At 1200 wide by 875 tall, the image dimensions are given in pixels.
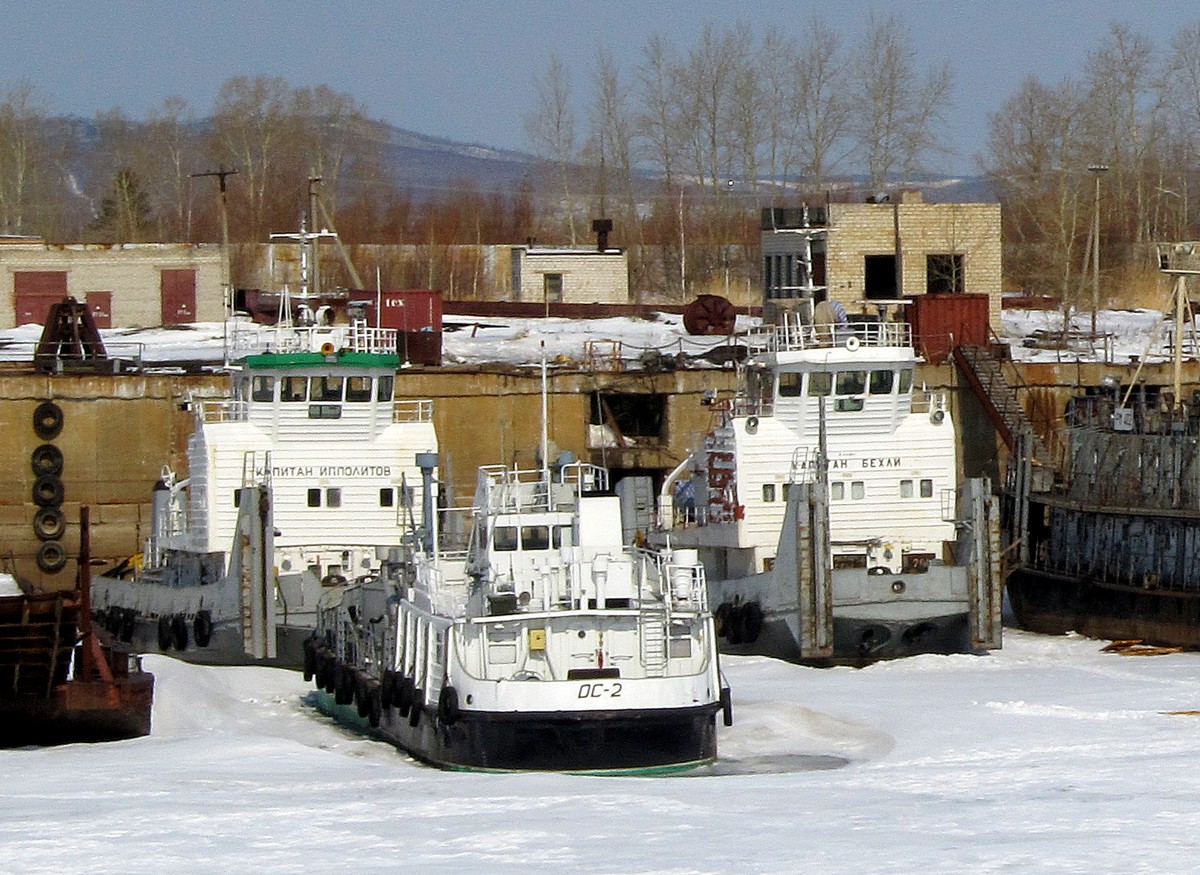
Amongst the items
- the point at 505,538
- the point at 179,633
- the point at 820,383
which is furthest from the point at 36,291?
the point at 505,538

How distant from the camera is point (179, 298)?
54750 millimetres

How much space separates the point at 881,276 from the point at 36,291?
66.9ft

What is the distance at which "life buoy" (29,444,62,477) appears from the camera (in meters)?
42.8

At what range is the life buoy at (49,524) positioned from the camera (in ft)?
140

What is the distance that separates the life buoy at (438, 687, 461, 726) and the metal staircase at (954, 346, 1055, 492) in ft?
69.6

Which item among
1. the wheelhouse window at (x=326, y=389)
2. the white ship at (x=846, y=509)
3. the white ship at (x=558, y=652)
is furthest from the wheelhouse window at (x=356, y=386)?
the white ship at (x=558, y=652)

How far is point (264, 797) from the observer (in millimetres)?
19969

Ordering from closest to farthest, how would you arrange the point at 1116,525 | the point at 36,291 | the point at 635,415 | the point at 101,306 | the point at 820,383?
1. the point at 820,383
2. the point at 1116,525
3. the point at 635,415
4. the point at 36,291
5. the point at 101,306

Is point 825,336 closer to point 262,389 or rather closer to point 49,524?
point 262,389

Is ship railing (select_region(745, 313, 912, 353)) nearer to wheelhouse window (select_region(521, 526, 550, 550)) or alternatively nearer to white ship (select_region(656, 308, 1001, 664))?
white ship (select_region(656, 308, 1001, 664))

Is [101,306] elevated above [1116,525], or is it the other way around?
[101,306]

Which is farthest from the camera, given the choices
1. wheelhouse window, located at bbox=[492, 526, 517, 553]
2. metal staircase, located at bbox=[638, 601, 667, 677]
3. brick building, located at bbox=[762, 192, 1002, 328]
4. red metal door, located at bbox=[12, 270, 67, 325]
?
red metal door, located at bbox=[12, 270, 67, 325]

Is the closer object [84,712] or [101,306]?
[84,712]

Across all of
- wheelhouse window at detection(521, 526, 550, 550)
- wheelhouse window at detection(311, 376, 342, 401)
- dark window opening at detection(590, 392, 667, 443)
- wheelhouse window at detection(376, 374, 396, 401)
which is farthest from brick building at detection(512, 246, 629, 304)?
wheelhouse window at detection(521, 526, 550, 550)
